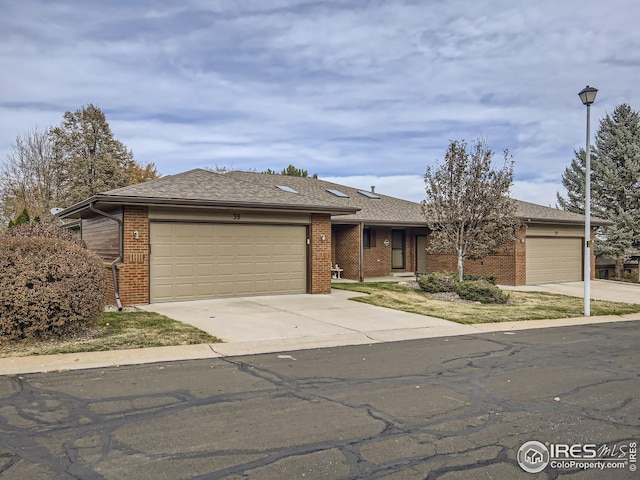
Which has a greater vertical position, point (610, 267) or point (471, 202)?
point (471, 202)

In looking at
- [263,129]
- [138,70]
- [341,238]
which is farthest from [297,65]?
[263,129]

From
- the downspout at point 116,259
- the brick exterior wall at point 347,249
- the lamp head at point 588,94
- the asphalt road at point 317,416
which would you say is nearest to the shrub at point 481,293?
the lamp head at point 588,94

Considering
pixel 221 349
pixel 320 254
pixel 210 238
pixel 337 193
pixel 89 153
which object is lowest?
pixel 221 349

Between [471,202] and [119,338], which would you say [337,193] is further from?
[119,338]

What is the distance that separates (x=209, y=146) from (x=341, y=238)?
19066 mm

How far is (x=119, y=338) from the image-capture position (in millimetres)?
9188

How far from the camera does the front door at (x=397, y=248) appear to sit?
2531 cm

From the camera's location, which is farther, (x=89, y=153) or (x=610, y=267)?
(x=89, y=153)

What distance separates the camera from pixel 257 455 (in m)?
4.26

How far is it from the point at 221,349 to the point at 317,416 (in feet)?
12.2

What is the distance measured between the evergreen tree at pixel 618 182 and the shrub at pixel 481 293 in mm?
17159

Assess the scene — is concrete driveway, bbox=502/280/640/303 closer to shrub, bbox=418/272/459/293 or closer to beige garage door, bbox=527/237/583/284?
beige garage door, bbox=527/237/583/284

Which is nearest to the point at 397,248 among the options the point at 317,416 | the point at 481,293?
the point at 481,293

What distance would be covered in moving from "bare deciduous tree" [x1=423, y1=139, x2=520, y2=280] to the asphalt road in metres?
9.66
